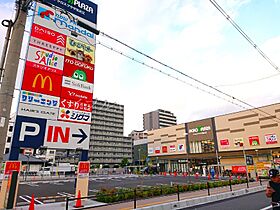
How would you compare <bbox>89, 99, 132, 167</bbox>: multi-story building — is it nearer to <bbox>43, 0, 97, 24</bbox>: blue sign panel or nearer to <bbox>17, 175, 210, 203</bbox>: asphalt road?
<bbox>17, 175, 210, 203</bbox>: asphalt road

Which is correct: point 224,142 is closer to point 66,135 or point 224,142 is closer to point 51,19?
point 66,135

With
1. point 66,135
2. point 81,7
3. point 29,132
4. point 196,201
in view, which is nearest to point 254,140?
point 196,201

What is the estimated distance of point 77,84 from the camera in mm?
13211

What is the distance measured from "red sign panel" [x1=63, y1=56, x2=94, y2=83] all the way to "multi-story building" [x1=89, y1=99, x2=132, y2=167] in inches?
3028

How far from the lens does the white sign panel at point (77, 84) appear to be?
12.7 meters

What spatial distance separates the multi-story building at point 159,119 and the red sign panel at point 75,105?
115 m

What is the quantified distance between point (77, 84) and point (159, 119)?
116419 millimetres

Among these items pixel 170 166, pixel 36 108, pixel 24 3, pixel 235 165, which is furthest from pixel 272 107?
pixel 24 3

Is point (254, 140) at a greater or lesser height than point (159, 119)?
lesser

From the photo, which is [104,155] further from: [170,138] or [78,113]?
[78,113]

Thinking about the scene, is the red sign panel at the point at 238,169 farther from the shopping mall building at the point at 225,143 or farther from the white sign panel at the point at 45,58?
the white sign panel at the point at 45,58

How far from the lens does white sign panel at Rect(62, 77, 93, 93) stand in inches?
499

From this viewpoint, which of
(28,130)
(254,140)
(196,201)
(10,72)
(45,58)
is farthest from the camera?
(254,140)

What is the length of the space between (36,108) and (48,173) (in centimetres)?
3650
